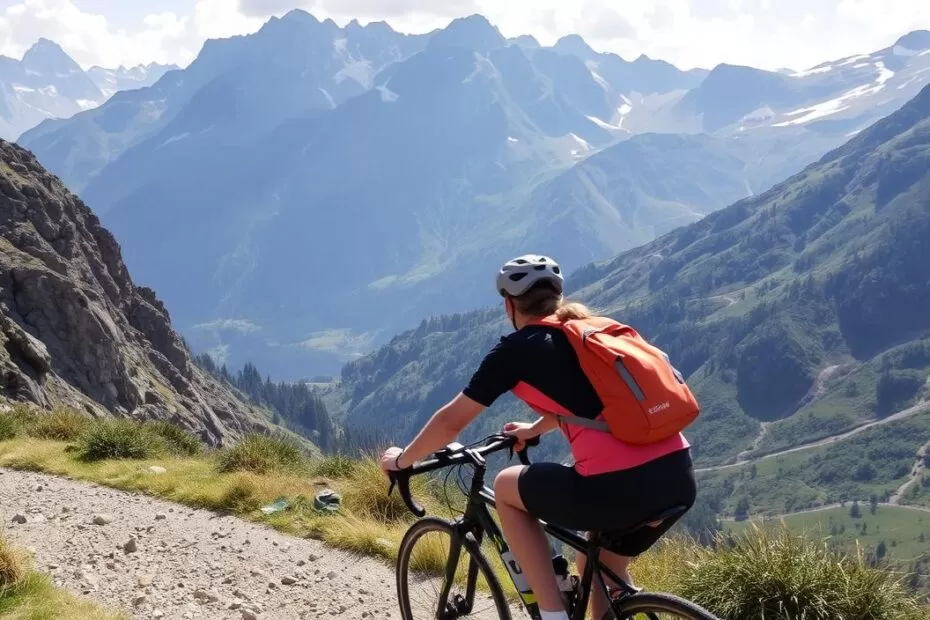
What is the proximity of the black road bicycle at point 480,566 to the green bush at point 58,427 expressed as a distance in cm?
1333

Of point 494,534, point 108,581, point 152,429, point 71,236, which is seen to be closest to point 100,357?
point 71,236

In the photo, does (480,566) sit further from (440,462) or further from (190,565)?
(190,565)

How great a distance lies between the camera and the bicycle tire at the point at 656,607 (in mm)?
4191

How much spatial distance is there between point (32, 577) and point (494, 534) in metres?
4.69

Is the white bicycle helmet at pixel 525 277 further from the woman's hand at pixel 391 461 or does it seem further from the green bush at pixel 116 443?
the green bush at pixel 116 443

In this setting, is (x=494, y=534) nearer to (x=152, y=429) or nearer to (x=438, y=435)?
(x=438, y=435)

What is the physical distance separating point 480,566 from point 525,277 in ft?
6.92

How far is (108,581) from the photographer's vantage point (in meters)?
8.10

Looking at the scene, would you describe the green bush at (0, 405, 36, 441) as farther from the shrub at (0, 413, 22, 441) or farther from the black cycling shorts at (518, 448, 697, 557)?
the black cycling shorts at (518, 448, 697, 557)

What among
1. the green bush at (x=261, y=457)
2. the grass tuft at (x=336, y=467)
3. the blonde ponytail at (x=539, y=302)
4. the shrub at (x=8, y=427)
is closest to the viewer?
the blonde ponytail at (x=539, y=302)

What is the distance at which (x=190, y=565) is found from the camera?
8680mm

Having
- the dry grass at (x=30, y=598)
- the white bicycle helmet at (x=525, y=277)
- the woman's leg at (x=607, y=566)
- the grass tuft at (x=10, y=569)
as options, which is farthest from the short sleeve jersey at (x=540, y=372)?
the grass tuft at (x=10, y=569)

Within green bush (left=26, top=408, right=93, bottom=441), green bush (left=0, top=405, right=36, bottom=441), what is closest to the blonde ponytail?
green bush (left=26, top=408, right=93, bottom=441)

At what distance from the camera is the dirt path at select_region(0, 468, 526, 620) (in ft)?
24.8
